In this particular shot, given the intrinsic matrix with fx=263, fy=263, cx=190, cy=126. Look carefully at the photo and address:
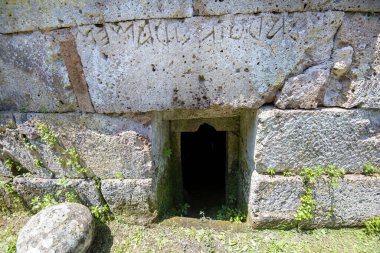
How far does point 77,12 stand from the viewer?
1.85m

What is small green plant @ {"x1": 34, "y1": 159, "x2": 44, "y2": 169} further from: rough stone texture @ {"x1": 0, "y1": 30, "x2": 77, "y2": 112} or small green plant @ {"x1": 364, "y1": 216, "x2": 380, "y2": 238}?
small green plant @ {"x1": 364, "y1": 216, "x2": 380, "y2": 238}

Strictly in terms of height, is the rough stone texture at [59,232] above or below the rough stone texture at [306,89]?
below

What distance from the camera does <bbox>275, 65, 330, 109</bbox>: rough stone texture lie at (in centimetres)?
191

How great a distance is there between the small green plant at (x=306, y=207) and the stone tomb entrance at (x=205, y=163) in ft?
2.69

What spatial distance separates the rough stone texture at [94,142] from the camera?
2.17 meters

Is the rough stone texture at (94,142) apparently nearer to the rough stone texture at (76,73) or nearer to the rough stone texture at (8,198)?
the rough stone texture at (76,73)

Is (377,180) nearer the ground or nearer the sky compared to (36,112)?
nearer the ground

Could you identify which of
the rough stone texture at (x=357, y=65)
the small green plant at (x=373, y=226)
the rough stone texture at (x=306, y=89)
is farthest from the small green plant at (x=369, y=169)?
the rough stone texture at (x=306, y=89)

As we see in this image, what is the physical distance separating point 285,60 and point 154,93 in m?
0.99

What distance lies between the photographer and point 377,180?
6.94ft

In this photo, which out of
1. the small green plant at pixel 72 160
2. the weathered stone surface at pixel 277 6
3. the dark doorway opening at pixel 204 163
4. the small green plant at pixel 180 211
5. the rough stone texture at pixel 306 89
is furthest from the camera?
the dark doorway opening at pixel 204 163

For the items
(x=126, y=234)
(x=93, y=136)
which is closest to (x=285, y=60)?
(x=93, y=136)

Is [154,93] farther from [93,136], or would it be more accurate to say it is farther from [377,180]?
[377,180]

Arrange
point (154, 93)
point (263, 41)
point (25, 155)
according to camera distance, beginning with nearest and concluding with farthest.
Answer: point (263, 41) → point (154, 93) → point (25, 155)
